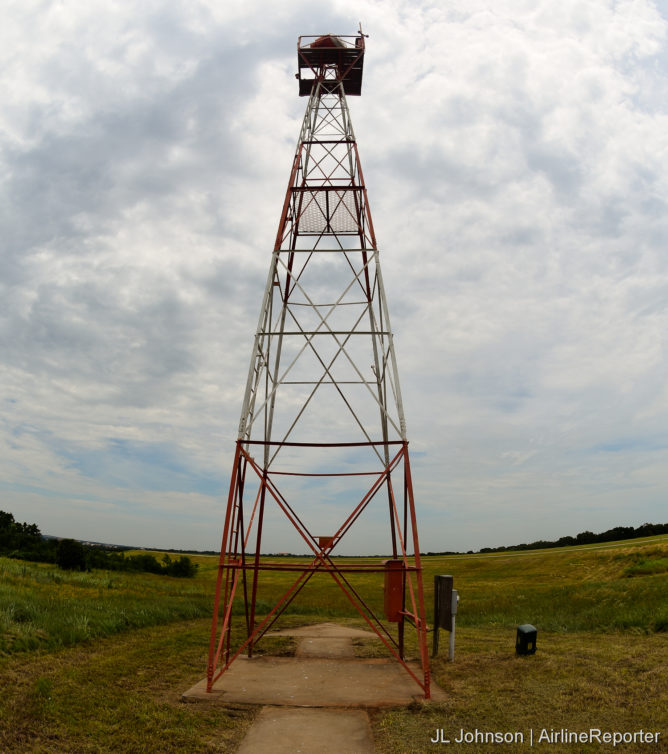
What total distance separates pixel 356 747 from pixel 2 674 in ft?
22.6

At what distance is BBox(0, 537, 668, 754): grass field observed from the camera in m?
8.73

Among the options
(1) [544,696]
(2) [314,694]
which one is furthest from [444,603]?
(2) [314,694]

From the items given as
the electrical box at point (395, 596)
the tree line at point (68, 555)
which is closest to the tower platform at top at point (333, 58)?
the electrical box at point (395, 596)

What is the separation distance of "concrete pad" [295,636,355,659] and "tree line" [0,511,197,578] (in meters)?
24.1

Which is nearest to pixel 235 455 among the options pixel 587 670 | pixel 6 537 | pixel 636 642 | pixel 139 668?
pixel 139 668

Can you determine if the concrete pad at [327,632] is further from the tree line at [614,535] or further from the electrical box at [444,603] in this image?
the tree line at [614,535]

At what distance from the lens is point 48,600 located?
1786cm

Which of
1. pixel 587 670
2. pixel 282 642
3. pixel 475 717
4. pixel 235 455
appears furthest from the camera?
pixel 282 642

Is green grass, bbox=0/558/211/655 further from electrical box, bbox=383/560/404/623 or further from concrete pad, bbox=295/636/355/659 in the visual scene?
electrical box, bbox=383/560/404/623

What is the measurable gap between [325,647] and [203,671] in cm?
428

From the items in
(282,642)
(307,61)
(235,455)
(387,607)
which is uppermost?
(307,61)

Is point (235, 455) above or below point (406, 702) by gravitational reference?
above

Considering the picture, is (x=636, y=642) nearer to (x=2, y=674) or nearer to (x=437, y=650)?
(x=437, y=650)

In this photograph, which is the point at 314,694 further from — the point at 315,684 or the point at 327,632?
the point at 327,632
